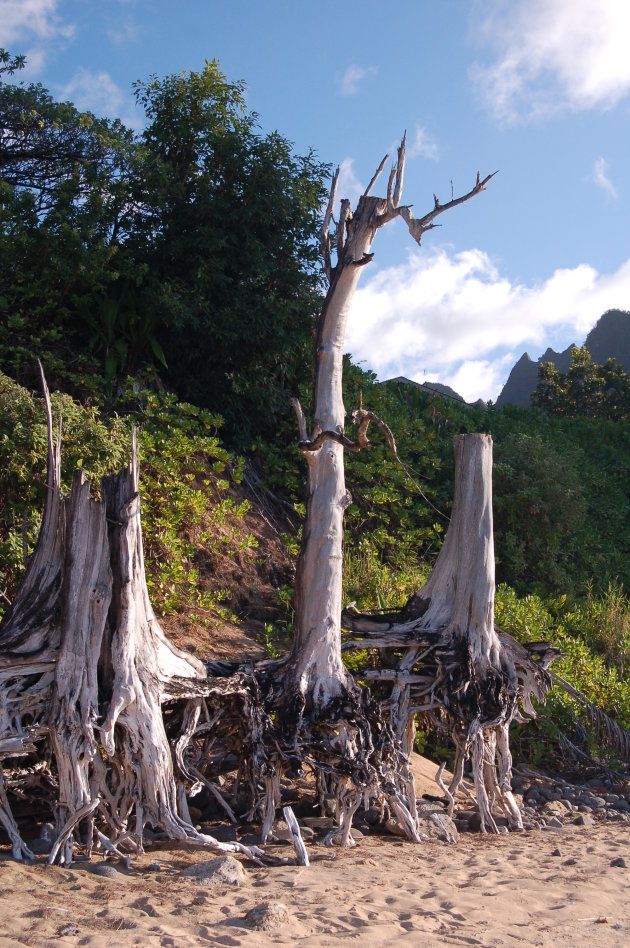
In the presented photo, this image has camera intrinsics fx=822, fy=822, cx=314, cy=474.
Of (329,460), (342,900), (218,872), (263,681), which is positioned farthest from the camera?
(329,460)

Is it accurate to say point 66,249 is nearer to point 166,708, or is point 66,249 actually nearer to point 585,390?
point 166,708

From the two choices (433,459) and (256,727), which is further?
(433,459)

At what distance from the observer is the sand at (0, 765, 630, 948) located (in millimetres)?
3467

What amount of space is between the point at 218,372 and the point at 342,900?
23.2 ft

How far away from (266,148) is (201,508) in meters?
4.76

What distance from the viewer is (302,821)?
17.3 feet

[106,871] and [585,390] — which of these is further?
[585,390]

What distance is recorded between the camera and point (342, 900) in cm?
396

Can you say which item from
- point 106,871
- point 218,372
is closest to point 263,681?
point 106,871

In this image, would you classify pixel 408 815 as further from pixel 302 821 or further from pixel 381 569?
pixel 381 569

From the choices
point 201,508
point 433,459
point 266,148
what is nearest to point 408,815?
point 201,508

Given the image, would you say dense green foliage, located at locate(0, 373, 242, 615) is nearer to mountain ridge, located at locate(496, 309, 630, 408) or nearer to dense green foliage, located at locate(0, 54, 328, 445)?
dense green foliage, located at locate(0, 54, 328, 445)

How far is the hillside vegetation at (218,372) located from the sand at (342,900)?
2860mm

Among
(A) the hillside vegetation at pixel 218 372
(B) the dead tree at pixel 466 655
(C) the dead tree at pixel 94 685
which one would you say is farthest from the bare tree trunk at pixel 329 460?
(A) the hillside vegetation at pixel 218 372
